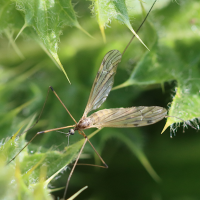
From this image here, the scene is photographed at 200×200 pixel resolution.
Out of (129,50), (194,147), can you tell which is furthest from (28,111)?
(194,147)

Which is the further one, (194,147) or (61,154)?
(194,147)

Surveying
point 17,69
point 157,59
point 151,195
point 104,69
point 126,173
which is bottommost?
point 151,195

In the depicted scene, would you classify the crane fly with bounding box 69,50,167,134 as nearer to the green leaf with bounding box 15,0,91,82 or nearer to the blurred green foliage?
the blurred green foliage

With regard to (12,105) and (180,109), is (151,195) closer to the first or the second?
(180,109)

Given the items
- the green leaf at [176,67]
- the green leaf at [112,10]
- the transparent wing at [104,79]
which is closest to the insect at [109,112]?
the transparent wing at [104,79]

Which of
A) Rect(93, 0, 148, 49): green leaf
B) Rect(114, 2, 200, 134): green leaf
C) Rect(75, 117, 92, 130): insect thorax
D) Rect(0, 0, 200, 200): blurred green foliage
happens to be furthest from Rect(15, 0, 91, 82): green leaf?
Rect(75, 117, 92, 130): insect thorax

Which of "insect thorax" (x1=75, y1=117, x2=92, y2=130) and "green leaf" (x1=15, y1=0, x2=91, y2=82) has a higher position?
"green leaf" (x1=15, y1=0, x2=91, y2=82)
